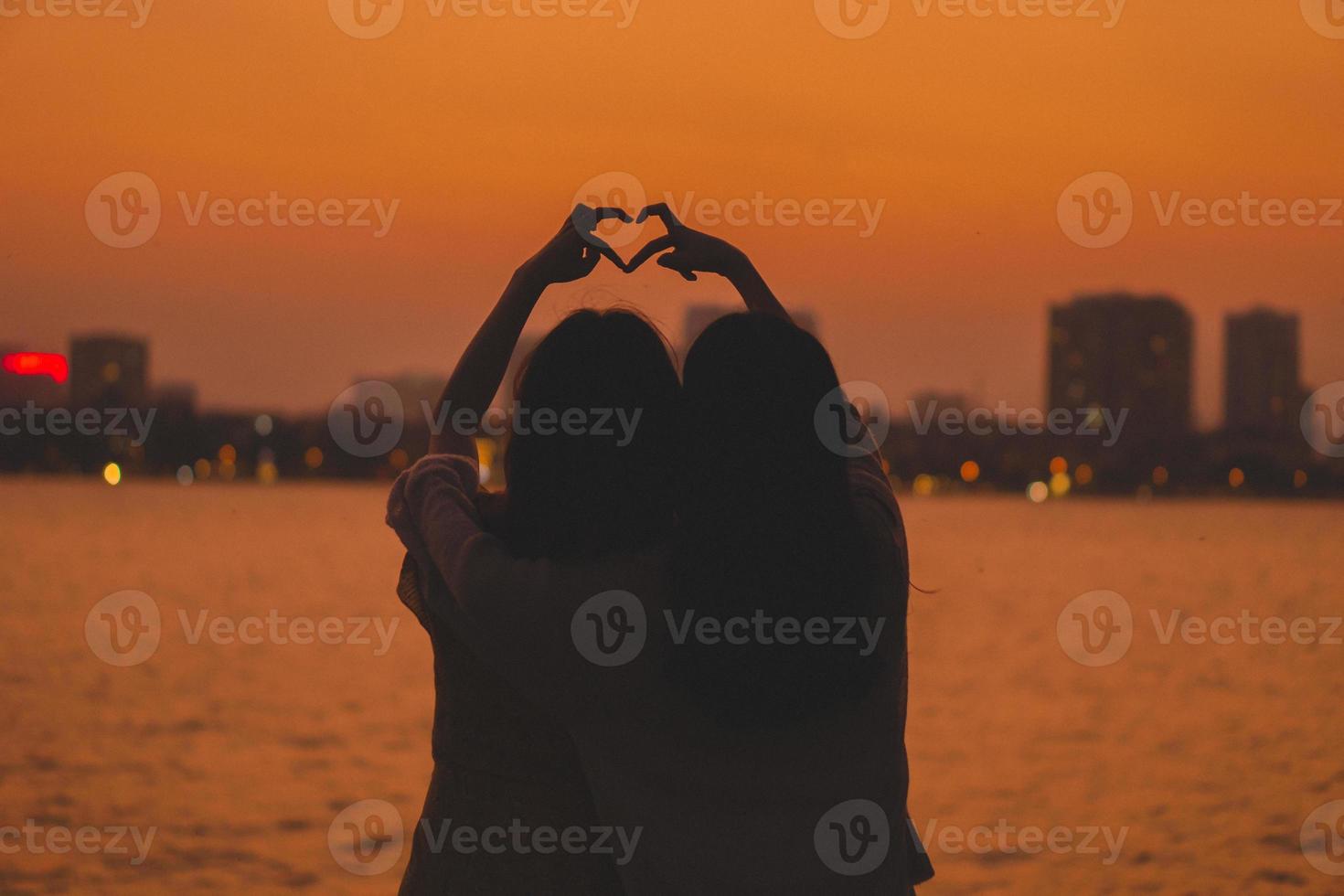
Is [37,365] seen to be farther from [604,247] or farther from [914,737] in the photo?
[914,737]

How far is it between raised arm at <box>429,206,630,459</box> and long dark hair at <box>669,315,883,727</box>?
1.68ft

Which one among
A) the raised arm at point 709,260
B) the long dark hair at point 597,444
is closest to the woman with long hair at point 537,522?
the long dark hair at point 597,444

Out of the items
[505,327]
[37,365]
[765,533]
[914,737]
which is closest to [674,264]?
[505,327]

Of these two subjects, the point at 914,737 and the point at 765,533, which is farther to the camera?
the point at 914,737

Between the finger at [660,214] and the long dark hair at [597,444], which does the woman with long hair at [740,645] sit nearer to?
the long dark hair at [597,444]

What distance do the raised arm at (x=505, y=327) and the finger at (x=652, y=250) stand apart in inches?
1.9

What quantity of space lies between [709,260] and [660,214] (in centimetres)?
14

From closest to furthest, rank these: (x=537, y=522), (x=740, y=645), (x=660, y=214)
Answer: (x=740, y=645) < (x=537, y=522) < (x=660, y=214)

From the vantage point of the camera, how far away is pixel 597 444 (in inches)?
91.1

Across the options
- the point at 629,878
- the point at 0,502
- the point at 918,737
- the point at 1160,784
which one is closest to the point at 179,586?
the point at 918,737

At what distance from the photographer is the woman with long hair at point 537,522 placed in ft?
7.55

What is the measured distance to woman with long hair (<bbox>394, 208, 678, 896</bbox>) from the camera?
2303mm

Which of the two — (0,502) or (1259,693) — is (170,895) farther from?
(0,502)

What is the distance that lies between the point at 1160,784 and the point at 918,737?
3957 millimetres
